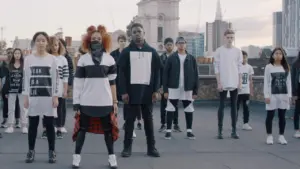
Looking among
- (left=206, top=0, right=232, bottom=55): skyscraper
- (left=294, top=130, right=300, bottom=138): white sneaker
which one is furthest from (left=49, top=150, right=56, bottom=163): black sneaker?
(left=206, top=0, right=232, bottom=55): skyscraper

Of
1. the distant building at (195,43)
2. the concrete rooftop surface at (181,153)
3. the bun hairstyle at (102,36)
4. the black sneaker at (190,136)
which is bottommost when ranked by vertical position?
the concrete rooftop surface at (181,153)

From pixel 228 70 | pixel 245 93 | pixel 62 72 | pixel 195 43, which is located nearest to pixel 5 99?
Answer: pixel 62 72

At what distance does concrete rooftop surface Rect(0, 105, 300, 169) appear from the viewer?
6484 mm

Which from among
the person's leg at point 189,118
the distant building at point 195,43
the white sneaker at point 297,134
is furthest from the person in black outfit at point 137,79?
the distant building at point 195,43

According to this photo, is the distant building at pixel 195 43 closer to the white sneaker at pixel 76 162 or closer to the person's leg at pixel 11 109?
the person's leg at pixel 11 109

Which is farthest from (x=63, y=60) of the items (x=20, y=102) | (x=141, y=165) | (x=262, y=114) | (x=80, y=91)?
(x=262, y=114)

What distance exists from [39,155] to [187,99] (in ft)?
10.5

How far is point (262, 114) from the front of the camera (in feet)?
44.6

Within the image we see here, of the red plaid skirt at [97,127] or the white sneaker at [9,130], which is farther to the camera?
the white sneaker at [9,130]

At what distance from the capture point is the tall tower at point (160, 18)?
106250mm

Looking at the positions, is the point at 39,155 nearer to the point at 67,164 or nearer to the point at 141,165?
the point at 67,164

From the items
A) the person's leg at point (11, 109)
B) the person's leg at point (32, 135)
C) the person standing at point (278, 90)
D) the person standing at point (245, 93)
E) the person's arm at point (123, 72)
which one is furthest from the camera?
the person standing at point (245, 93)

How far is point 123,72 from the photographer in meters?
7.31

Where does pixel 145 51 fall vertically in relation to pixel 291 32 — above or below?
below
